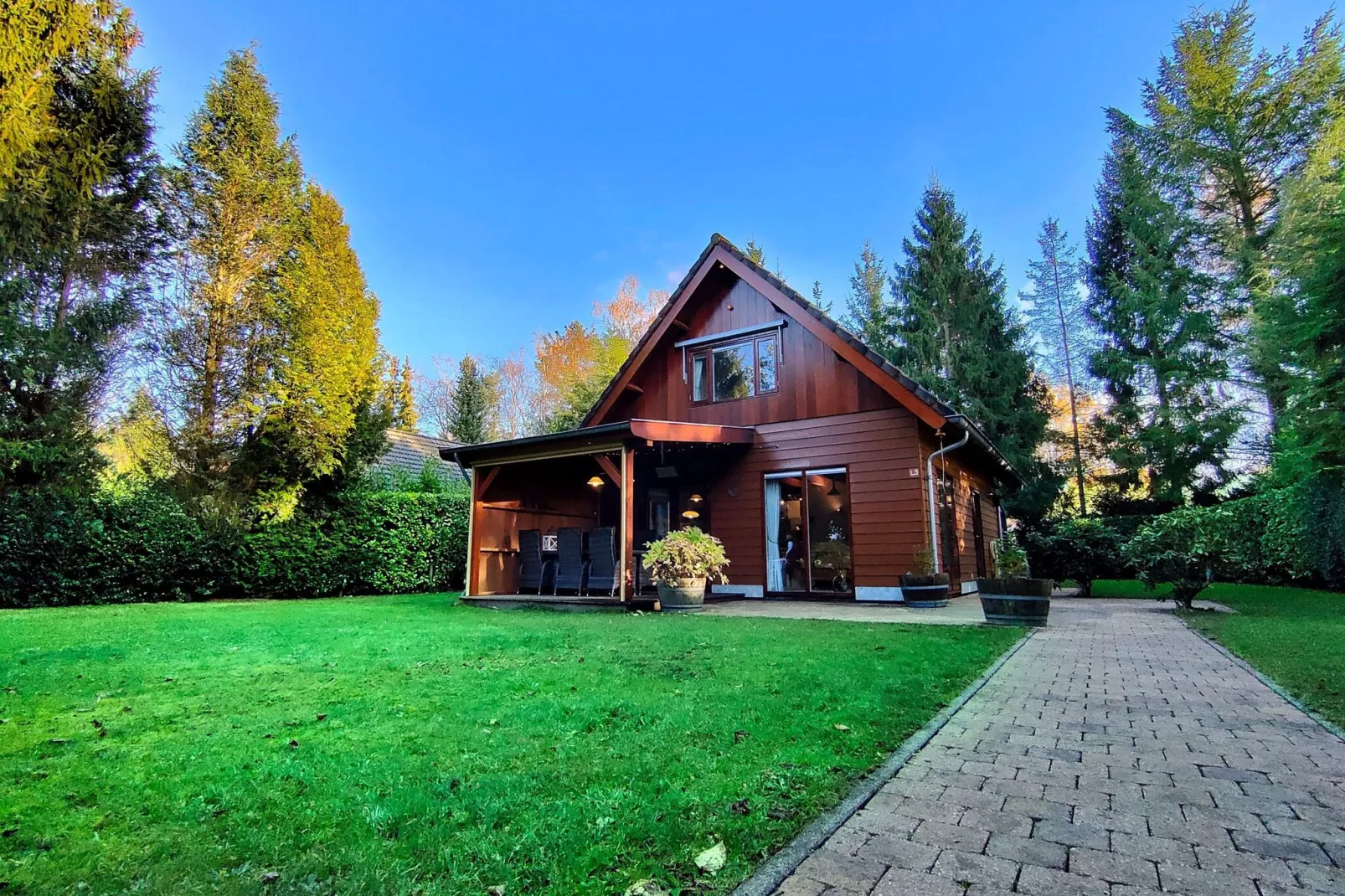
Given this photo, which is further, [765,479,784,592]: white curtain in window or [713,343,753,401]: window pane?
[713,343,753,401]: window pane

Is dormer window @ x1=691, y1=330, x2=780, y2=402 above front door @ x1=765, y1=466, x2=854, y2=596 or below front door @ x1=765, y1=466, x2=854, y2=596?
above

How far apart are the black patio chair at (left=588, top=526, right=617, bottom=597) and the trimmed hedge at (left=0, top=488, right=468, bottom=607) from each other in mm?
4881

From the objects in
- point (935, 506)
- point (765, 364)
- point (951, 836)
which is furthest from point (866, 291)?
point (951, 836)

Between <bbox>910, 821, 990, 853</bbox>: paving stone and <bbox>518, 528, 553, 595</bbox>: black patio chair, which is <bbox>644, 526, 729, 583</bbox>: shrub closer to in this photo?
<bbox>518, 528, 553, 595</bbox>: black patio chair

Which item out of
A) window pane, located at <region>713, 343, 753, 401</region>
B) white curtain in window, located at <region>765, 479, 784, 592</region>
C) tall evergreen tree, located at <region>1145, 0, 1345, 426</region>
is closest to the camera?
white curtain in window, located at <region>765, 479, 784, 592</region>

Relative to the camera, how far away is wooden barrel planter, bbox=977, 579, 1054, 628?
7082mm

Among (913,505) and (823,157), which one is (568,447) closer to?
(913,505)

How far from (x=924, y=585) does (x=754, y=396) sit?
4580 millimetres

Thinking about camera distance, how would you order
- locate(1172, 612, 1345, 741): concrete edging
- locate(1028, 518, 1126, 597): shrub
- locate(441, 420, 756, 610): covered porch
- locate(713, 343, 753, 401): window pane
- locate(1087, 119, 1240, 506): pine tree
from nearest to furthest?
locate(1172, 612, 1345, 741): concrete edging < locate(441, 420, 756, 610): covered porch < locate(713, 343, 753, 401): window pane < locate(1028, 518, 1126, 597): shrub < locate(1087, 119, 1240, 506): pine tree

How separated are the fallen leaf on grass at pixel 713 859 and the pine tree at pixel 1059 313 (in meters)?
25.9

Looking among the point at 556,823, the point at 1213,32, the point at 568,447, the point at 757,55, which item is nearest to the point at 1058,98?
the point at 757,55

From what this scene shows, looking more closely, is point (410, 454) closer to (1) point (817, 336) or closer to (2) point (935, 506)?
(1) point (817, 336)

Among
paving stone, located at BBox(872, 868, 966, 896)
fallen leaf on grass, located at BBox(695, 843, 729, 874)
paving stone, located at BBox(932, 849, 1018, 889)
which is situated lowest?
paving stone, located at BBox(932, 849, 1018, 889)

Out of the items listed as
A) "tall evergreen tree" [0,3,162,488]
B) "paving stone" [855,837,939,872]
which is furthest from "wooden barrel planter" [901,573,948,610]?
"tall evergreen tree" [0,3,162,488]
